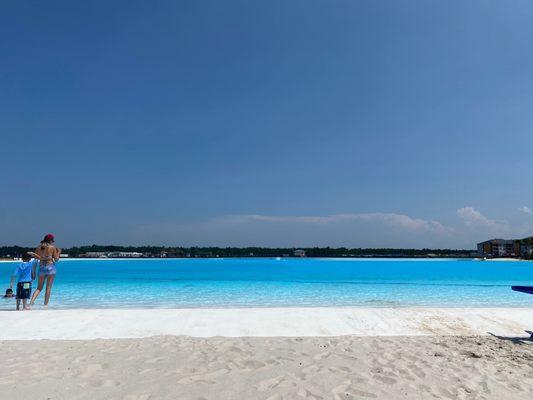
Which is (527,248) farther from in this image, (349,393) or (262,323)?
(349,393)

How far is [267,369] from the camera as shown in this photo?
16.6ft

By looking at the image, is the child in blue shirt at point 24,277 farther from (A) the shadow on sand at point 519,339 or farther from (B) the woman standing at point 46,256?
(A) the shadow on sand at point 519,339

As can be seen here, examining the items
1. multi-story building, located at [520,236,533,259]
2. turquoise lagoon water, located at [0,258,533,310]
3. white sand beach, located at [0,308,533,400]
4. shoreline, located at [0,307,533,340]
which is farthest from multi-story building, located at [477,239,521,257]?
white sand beach, located at [0,308,533,400]

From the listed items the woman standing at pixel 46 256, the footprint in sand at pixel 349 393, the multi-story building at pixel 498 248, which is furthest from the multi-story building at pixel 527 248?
the footprint in sand at pixel 349 393

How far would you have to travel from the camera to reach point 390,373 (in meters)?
4.87

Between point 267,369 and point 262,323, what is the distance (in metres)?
3.35

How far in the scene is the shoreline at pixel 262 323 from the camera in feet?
24.2

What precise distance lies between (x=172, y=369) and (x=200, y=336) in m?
2.08

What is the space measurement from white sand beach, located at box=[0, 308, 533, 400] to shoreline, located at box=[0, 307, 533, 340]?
2cm

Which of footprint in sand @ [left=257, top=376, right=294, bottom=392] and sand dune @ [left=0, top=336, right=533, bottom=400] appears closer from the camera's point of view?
sand dune @ [left=0, top=336, right=533, bottom=400]

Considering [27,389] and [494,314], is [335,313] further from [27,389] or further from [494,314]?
[27,389]

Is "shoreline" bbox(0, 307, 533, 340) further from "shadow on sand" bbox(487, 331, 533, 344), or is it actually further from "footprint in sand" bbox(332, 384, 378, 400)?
"footprint in sand" bbox(332, 384, 378, 400)

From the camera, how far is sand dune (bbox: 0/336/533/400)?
423cm

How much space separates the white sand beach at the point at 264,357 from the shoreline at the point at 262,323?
2cm
